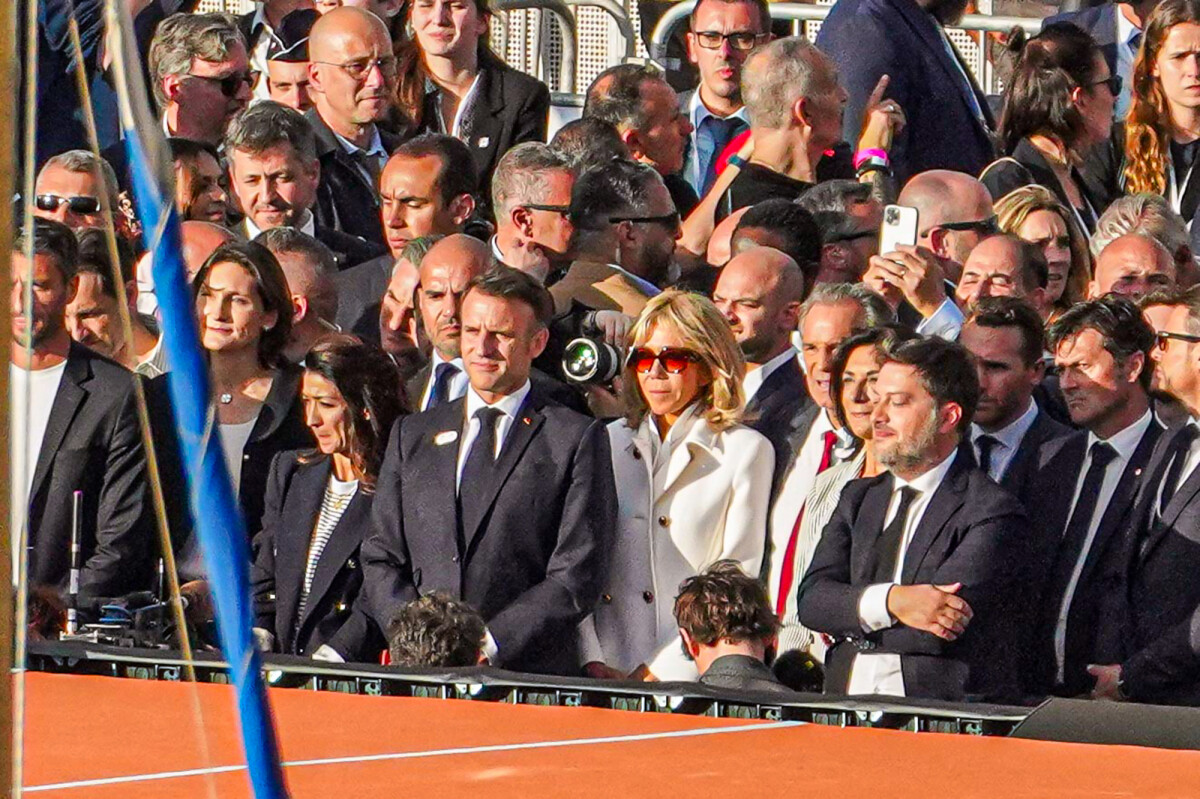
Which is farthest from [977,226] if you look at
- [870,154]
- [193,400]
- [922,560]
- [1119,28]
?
[193,400]

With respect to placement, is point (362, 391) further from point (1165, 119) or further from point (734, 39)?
point (1165, 119)

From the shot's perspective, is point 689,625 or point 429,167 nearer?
point 689,625

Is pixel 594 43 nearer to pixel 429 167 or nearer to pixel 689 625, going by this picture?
pixel 429 167

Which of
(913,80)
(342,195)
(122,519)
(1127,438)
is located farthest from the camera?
(342,195)

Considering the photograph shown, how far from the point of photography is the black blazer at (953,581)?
4.80m

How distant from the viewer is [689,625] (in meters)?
4.89

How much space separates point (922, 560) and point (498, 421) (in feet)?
3.88

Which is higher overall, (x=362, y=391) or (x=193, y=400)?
(x=193, y=400)

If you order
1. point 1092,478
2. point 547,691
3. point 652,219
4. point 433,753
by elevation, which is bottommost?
point 547,691

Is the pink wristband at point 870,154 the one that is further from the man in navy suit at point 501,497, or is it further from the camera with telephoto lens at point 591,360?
the man in navy suit at point 501,497

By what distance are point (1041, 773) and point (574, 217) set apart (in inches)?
130

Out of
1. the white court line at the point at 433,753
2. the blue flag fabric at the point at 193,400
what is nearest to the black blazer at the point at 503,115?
the white court line at the point at 433,753

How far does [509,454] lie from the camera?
5.41 metres

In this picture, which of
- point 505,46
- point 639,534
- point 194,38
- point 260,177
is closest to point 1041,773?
point 639,534
